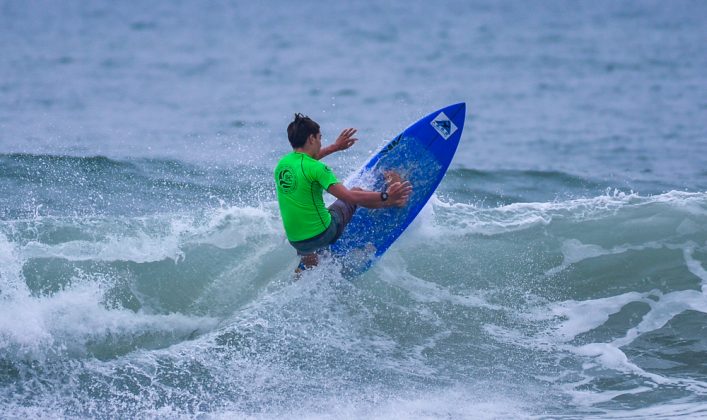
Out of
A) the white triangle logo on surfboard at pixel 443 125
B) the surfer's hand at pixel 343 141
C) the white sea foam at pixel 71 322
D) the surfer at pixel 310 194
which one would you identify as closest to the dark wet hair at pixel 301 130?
the surfer at pixel 310 194

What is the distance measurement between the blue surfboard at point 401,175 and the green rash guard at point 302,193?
672 millimetres

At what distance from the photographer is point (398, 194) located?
23.6ft

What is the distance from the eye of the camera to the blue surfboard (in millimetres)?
7855

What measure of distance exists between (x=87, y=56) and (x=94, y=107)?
32.7ft

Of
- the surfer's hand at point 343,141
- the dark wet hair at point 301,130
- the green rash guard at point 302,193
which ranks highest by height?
the surfer's hand at point 343,141

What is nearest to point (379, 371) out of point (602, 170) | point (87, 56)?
point (602, 170)

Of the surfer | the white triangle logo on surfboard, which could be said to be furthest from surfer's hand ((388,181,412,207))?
the white triangle logo on surfboard

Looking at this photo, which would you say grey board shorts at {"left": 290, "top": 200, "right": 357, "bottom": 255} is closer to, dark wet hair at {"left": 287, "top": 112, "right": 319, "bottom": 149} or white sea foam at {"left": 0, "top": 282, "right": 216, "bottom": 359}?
dark wet hair at {"left": 287, "top": 112, "right": 319, "bottom": 149}

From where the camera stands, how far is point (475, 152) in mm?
15023

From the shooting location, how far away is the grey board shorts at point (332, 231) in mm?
7242

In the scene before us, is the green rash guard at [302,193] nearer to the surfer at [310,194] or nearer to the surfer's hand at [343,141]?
the surfer at [310,194]

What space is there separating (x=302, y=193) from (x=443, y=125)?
1751 millimetres

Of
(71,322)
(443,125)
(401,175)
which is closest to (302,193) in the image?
(401,175)

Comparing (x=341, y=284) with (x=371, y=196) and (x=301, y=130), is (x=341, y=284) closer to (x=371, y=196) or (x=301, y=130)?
(x=371, y=196)
